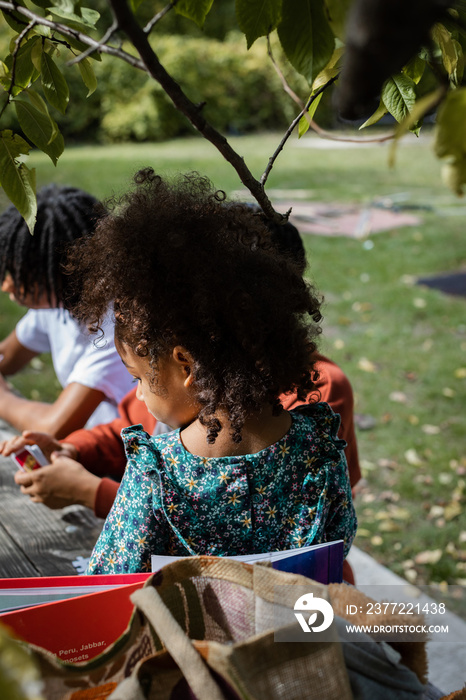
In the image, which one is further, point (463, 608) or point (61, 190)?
point (463, 608)

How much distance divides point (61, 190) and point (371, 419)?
8.39 ft

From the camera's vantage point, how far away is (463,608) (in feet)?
9.15

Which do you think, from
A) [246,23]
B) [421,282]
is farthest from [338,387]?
[421,282]

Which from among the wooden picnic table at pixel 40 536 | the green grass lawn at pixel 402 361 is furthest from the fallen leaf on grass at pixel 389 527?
the wooden picnic table at pixel 40 536

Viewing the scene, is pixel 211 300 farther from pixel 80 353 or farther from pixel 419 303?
pixel 419 303

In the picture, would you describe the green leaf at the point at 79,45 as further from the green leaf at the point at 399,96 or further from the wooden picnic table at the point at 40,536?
the wooden picnic table at the point at 40,536

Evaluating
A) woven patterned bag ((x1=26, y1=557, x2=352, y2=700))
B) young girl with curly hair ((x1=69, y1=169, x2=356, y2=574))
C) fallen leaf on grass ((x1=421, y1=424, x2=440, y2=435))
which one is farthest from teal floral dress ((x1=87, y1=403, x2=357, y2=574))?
fallen leaf on grass ((x1=421, y1=424, x2=440, y2=435))

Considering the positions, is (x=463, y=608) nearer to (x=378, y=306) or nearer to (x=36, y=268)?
(x=36, y=268)

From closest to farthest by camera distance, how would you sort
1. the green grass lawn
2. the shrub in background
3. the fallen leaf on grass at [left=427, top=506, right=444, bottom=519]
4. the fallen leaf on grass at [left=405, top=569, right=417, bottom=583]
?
the fallen leaf on grass at [left=405, top=569, right=417, bottom=583] → the green grass lawn → the fallen leaf on grass at [left=427, top=506, right=444, bottom=519] → the shrub in background

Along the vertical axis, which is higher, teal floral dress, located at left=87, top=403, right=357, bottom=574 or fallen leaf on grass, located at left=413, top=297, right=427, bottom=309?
teal floral dress, located at left=87, top=403, right=357, bottom=574

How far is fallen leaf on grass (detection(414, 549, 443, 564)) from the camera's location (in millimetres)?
3039

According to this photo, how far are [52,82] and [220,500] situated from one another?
752 millimetres

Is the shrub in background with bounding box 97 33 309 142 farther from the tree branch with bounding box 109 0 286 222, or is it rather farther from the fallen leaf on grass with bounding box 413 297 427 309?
the tree branch with bounding box 109 0 286 222

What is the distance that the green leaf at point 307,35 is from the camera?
799 mm
